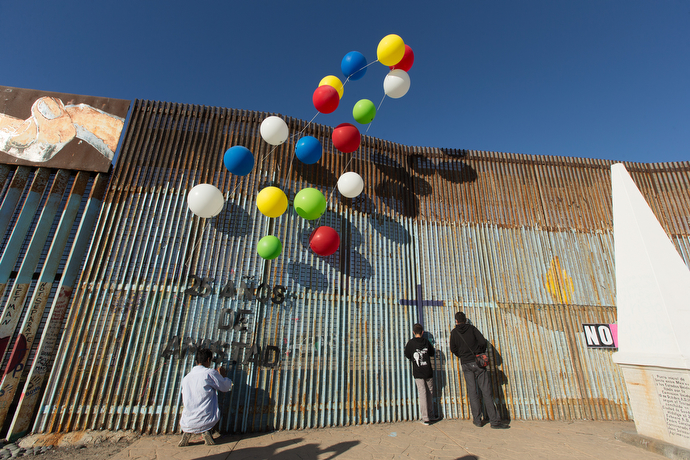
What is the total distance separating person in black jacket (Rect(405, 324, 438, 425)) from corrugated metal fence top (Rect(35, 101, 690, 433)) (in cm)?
32

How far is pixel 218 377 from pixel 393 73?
5986mm

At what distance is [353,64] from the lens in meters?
5.70

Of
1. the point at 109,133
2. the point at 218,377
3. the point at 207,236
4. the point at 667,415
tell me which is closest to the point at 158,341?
the point at 218,377

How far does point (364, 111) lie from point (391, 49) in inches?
45.7

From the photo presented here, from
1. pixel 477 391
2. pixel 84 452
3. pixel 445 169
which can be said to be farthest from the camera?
pixel 445 169

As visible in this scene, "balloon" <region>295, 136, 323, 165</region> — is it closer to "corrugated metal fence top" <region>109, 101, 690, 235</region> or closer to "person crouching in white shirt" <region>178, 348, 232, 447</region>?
"corrugated metal fence top" <region>109, 101, 690, 235</region>

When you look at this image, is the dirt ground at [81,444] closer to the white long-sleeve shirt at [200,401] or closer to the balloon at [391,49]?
the white long-sleeve shirt at [200,401]

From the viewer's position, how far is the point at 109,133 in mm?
5996

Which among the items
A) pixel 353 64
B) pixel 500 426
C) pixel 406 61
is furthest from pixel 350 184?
pixel 500 426

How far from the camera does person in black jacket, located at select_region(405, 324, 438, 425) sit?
17.0 ft

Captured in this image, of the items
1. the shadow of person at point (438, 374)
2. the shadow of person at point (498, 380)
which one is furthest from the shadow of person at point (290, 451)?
the shadow of person at point (498, 380)

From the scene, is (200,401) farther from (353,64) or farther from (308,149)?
(353,64)

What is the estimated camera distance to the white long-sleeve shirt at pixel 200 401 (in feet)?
13.1

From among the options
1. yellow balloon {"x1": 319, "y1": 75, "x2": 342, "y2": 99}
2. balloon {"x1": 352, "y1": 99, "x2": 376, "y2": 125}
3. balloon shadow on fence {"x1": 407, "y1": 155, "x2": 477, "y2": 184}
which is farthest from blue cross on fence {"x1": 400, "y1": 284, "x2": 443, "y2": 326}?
yellow balloon {"x1": 319, "y1": 75, "x2": 342, "y2": 99}
